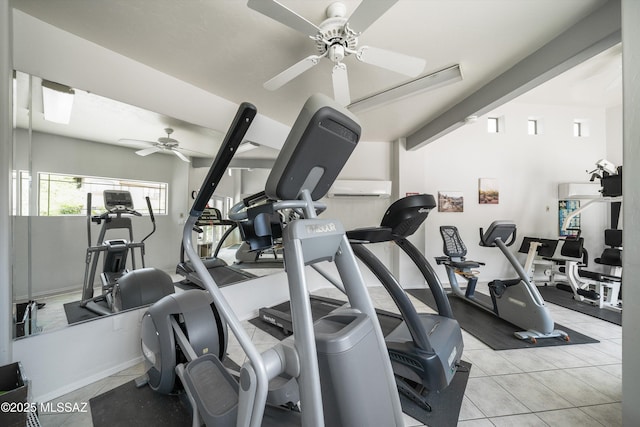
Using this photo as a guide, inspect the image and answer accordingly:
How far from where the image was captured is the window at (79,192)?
1.85 meters

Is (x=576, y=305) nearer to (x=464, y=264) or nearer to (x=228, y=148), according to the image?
(x=464, y=264)

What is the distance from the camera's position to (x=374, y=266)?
5.50 feet

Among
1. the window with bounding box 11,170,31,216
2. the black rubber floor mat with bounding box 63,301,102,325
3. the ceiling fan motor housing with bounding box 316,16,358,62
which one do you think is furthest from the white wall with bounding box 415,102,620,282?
→ the window with bounding box 11,170,31,216

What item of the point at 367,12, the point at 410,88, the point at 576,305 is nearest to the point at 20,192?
the point at 367,12

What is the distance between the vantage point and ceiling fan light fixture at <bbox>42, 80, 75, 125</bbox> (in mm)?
1812

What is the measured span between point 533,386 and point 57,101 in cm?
425

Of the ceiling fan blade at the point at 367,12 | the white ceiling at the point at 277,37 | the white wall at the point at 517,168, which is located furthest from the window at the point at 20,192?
the white wall at the point at 517,168

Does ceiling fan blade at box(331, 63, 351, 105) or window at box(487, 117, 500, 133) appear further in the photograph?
window at box(487, 117, 500, 133)

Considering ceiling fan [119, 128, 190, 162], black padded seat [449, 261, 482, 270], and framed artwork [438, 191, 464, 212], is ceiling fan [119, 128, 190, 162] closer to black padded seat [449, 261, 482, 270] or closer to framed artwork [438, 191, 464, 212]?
black padded seat [449, 261, 482, 270]

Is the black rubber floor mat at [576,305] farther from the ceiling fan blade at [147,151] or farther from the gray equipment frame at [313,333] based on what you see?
the ceiling fan blade at [147,151]

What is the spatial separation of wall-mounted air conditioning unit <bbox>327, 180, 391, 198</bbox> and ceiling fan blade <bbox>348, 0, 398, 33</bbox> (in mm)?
2866

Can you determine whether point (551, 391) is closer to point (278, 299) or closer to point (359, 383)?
point (359, 383)

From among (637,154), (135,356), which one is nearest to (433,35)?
(637,154)

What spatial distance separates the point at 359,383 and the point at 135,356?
89.1 inches
